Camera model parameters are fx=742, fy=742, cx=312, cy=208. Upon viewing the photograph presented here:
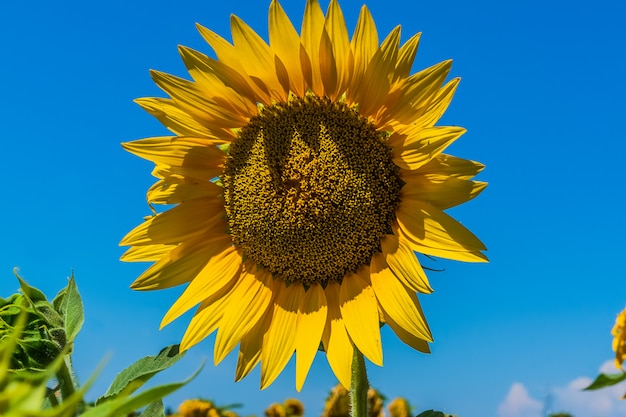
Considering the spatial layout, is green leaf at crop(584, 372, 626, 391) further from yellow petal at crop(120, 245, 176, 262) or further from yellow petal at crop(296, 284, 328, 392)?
yellow petal at crop(120, 245, 176, 262)

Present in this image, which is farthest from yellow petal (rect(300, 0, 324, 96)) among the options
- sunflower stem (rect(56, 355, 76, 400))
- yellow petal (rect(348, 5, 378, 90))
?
sunflower stem (rect(56, 355, 76, 400))

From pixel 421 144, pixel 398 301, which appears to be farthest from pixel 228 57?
pixel 398 301

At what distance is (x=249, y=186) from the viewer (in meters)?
3.61

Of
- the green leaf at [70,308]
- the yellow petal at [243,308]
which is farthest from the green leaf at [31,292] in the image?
the yellow petal at [243,308]

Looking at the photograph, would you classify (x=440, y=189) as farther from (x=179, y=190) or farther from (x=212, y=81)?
(x=179, y=190)

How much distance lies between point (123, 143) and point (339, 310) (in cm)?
139

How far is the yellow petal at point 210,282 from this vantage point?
3701 mm

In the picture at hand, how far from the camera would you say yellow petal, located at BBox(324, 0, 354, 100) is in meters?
3.23

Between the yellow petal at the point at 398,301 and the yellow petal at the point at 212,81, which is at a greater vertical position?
the yellow petal at the point at 212,81

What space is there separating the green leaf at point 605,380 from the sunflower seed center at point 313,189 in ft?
5.25

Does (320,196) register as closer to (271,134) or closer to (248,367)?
(271,134)

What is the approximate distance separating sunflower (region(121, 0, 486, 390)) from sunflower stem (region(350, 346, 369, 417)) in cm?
7

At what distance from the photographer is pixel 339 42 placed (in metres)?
3.27

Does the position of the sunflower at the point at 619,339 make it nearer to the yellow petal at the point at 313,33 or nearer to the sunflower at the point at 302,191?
the sunflower at the point at 302,191
